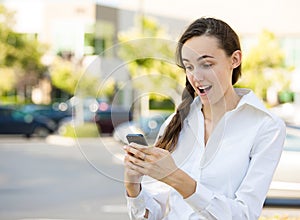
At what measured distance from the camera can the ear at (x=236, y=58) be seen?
1654 millimetres

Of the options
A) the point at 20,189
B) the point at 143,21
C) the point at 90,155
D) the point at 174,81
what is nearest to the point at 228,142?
the point at 174,81

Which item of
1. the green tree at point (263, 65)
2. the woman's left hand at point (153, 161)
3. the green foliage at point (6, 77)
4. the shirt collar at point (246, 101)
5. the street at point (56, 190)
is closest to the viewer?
the woman's left hand at point (153, 161)

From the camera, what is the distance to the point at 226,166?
162 cm

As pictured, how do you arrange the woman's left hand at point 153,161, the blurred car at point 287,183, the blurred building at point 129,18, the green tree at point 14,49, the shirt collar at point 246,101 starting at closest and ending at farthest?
1. the woman's left hand at point 153,161
2. the shirt collar at point 246,101
3. the blurred car at point 287,183
4. the green tree at point 14,49
5. the blurred building at point 129,18

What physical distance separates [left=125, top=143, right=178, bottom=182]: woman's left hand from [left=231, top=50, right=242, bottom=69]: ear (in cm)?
36

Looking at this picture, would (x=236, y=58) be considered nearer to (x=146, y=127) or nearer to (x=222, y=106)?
(x=222, y=106)

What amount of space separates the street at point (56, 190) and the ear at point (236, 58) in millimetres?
2821

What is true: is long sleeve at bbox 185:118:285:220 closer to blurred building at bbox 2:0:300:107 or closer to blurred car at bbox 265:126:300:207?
blurred car at bbox 265:126:300:207

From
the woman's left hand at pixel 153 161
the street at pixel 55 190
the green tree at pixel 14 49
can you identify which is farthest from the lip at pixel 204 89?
the green tree at pixel 14 49

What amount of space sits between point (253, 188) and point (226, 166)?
93 millimetres

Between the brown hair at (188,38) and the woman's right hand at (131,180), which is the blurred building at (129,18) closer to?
the brown hair at (188,38)

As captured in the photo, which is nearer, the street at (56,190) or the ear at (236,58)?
the ear at (236,58)

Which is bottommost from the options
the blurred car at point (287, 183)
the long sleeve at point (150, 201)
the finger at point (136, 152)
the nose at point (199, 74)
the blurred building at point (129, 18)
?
the blurred building at point (129, 18)

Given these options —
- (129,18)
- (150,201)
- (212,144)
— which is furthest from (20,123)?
(212,144)
